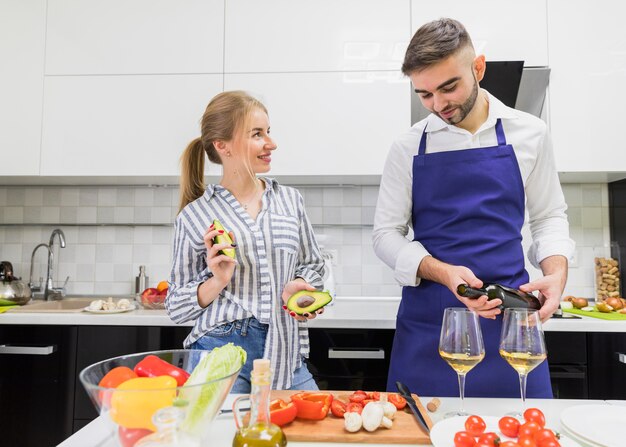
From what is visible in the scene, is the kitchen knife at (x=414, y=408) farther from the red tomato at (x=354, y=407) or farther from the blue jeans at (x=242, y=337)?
the blue jeans at (x=242, y=337)

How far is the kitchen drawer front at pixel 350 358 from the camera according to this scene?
183 centimetres

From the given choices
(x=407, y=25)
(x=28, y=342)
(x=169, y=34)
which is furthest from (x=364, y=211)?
(x=28, y=342)

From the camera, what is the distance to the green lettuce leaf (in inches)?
22.5

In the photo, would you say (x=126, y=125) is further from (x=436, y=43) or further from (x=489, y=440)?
(x=489, y=440)

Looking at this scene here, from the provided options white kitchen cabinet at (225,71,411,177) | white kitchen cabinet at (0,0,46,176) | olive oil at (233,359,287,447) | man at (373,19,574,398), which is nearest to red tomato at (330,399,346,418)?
olive oil at (233,359,287,447)

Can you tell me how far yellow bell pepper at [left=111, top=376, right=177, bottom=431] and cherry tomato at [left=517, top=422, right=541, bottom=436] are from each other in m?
0.47

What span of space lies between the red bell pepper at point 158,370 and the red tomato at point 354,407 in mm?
282

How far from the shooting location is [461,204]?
4.08ft

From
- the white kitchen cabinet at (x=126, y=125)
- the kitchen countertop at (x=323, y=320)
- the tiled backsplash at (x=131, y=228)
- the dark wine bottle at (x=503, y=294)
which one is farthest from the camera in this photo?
the tiled backsplash at (x=131, y=228)

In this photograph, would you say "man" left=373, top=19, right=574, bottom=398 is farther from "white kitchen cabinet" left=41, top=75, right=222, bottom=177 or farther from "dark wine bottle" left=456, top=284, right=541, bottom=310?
"white kitchen cabinet" left=41, top=75, right=222, bottom=177

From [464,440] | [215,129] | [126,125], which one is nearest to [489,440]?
[464,440]

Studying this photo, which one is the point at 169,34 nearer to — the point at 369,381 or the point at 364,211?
the point at 364,211

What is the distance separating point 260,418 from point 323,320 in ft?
4.16

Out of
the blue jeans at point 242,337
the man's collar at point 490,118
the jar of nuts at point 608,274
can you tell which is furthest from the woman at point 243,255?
the jar of nuts at point 608,274
